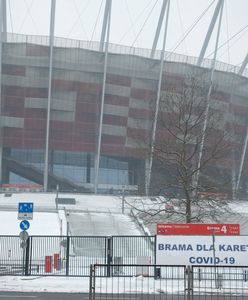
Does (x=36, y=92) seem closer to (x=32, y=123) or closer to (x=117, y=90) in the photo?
(x=32, y=123)

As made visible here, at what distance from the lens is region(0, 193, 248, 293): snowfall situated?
17.6 meters

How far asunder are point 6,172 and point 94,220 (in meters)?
23.6

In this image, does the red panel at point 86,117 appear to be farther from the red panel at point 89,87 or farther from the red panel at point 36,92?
the red panel at point 36,92

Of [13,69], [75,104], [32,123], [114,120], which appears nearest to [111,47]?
[75,104]

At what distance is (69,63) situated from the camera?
61750 mm

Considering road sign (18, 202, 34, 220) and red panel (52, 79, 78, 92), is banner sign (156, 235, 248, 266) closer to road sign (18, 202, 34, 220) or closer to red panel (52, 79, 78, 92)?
road sign (18, 202, 34, 220)

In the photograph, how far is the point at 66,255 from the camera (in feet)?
69.9

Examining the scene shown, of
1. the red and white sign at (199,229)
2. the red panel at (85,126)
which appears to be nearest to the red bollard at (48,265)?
the red and white sign at (199,229)

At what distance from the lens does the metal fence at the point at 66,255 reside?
21.0 metres

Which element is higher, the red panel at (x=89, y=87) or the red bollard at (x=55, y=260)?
the red panel at (x=89, y=87)

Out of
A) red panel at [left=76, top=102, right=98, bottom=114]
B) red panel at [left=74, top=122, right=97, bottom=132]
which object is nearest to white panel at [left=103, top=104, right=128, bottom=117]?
red panel at [left=76, top=102, right=98, bottom=114]

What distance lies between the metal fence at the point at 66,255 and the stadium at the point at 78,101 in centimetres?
3625

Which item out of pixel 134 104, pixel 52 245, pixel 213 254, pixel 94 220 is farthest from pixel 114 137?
pixel 213 254

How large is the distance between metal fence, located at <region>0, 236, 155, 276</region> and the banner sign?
319 centimetres
